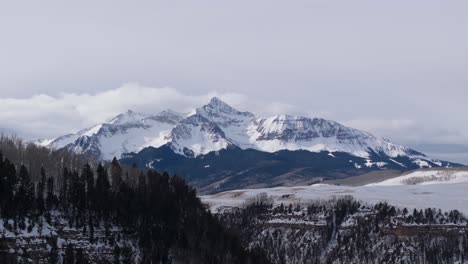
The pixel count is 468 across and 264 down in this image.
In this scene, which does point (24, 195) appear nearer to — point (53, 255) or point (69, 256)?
point (53, 255)

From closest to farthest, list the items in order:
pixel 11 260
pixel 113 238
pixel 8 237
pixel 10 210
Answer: pixel 11 260, pixel 8 237, pixel 10 210, pixel 113 238

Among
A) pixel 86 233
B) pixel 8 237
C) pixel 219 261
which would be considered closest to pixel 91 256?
pixel 86 233

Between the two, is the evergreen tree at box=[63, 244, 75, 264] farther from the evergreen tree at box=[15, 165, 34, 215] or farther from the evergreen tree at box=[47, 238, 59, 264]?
the evergreen tree at box=[15, 165, 34, 215]

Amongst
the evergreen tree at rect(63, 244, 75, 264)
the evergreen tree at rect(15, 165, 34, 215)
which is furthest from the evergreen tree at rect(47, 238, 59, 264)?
the evergreen tree at rect(15, 165, 34, 215)

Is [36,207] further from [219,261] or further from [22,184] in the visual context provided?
[219,261]

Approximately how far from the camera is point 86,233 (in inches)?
7357

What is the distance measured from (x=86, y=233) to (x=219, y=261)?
3794cm

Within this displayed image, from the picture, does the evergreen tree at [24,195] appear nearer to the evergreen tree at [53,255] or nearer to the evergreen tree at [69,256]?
the evergreen tree at [53,255]

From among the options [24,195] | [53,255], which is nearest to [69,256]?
[53,255]

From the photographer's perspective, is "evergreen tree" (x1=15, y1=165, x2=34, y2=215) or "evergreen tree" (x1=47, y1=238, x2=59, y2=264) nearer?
"evergreen tree" (x1=47, y1=238, x2=59, y2=264)

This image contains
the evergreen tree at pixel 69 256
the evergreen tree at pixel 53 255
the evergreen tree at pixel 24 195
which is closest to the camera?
the evergreen tree at pixel 53 255

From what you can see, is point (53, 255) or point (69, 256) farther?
point (69, 256)

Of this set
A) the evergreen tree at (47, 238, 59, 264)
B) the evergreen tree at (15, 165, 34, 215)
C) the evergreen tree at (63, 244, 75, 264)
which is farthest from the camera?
the evergreen tree at (15, 165, 34, 215)

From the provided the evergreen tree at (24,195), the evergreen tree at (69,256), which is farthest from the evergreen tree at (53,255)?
the evergreen tree at (24,195)
